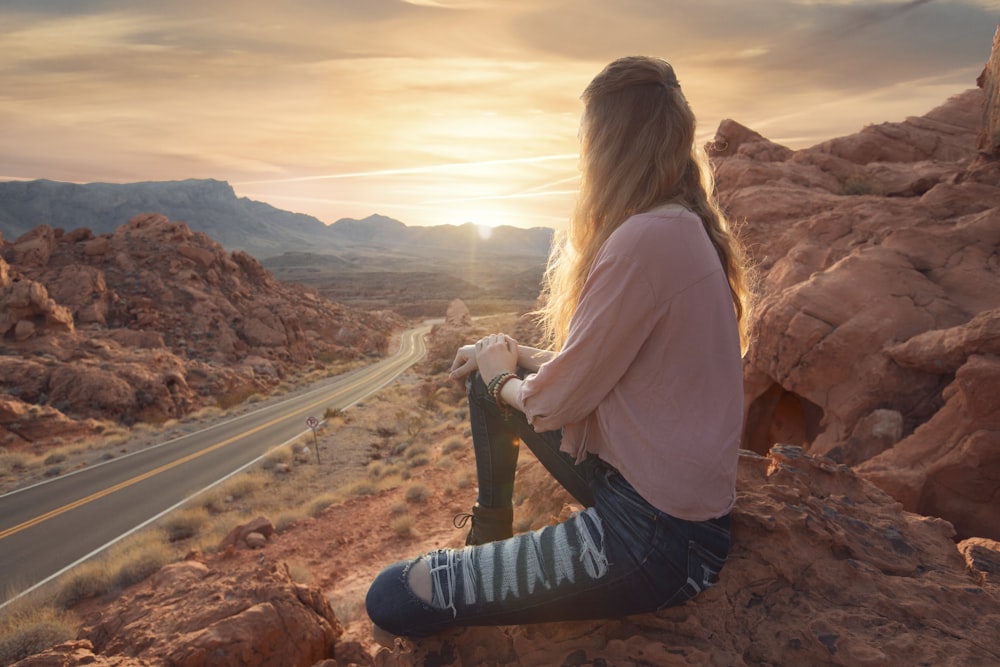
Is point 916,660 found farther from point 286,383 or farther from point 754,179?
point 286,383

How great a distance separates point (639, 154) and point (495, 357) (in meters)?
1.01

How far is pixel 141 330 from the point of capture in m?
28.3

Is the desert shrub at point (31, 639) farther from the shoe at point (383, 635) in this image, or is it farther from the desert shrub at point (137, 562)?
the shoe at point (383, 635)

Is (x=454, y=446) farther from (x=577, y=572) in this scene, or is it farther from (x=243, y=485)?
(x=577, y=572)

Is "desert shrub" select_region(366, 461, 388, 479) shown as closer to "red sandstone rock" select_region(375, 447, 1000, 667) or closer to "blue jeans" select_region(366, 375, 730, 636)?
"red sandstone rock" select_region(375, 447, 1000, 667)

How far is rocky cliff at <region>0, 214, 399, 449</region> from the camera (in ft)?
63.4

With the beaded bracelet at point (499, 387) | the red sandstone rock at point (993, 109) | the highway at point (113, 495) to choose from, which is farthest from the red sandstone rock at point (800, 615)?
the highway at point (113, 495)

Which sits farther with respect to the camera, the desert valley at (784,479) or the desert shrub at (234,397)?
the desert shrub at (234,397)

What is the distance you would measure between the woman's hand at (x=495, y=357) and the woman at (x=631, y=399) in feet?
0.62

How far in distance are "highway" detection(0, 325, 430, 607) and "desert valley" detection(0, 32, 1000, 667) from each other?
131 cm

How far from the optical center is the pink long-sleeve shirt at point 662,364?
1645mm

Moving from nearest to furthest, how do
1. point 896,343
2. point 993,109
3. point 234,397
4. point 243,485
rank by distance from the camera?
point 896,343
point 993,109
point 243,485
point 234,397

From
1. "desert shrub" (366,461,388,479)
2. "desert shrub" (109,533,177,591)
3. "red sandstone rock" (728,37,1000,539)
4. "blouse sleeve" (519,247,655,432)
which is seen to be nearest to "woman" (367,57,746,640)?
"blouse sleeve" (519,247,655,432)

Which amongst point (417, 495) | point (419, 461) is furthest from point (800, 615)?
point (419, 461)
